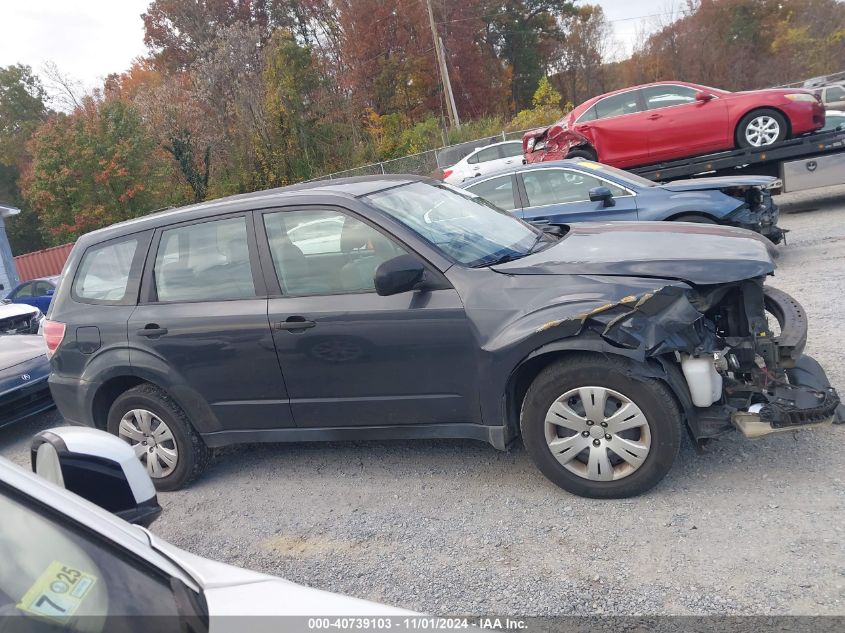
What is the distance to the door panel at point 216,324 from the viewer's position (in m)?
4.27

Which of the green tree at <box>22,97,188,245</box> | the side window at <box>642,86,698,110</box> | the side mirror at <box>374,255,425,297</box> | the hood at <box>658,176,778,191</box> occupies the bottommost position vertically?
the hood at <box>658,176,778,191</box>

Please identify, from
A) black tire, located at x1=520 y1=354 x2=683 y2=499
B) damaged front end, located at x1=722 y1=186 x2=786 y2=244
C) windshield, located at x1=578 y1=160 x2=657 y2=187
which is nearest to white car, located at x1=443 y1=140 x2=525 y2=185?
windshield, located at x1=578 y1=160 x2=657 y2=187

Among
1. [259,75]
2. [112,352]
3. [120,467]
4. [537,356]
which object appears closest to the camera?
[120,467]

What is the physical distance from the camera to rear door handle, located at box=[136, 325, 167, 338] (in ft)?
14.7

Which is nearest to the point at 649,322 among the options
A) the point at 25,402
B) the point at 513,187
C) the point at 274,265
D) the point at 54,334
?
the point at 274,265

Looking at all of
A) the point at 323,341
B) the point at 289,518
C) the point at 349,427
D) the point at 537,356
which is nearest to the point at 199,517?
the point at 289,518

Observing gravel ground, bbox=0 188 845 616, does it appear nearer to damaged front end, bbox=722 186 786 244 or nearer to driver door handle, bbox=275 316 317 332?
driver door handle, bbox=275 316 317 332

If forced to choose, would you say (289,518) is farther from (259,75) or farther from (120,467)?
(259,75)

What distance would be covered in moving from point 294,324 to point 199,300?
30.8 inches

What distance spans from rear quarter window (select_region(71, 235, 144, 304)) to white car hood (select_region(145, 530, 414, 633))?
11.0 ft

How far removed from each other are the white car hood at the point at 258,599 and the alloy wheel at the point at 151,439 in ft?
10.1

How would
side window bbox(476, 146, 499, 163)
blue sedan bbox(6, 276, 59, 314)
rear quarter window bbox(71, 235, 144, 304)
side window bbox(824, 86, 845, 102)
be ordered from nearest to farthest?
rear quarter window bbox(71, 235, 144, 304), blue sedan bbox(6, 276, 59, 314), side window bbox(476, 146, 499, 163), side window bbox(824, 86, 845, 102)

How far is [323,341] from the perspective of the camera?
13.4ft

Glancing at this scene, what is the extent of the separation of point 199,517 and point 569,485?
7.60 ft
